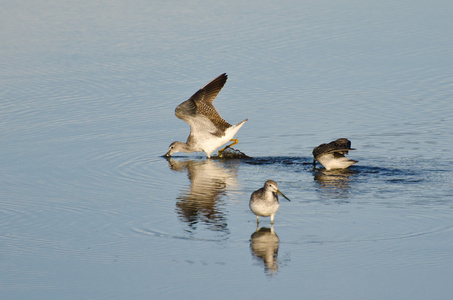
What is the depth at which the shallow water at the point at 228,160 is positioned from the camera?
8.94 meters

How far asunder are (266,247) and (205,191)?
347 cm

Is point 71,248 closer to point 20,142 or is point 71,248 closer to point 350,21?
point 20,142

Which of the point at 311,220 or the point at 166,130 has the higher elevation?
the point at 166,130

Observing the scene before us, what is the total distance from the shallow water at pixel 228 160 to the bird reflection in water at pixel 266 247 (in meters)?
0.03

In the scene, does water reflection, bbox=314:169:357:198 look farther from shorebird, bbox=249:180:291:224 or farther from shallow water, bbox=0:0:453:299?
shorebird, bbox=249:180:291:224

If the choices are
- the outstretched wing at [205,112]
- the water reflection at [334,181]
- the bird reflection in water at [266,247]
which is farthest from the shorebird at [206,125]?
the bird reflection in water at [266,247]

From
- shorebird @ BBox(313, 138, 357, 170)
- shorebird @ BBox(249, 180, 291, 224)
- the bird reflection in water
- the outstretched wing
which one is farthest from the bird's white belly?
the outstretched wing

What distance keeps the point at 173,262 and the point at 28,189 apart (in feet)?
15.1

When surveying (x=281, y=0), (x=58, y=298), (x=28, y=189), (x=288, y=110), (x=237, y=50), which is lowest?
(x=58, y=298)

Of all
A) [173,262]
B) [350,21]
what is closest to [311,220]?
[173,262]

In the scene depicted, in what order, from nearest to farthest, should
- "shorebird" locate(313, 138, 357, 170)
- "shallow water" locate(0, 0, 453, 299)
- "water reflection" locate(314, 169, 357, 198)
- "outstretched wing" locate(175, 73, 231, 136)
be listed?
"shallow water" locate(0, 0, 453, 299) < "water reflection" locate(314, 169, 357, 198) < "shorebird" locate(313, 138, 357, 170) < "outstretched wing" locate(175, 73, 231, 136)

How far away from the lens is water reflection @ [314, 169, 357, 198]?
12.4 meters

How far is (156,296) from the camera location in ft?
27.1

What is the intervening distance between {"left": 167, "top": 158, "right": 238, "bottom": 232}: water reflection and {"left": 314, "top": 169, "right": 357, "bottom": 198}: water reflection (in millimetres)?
1531
